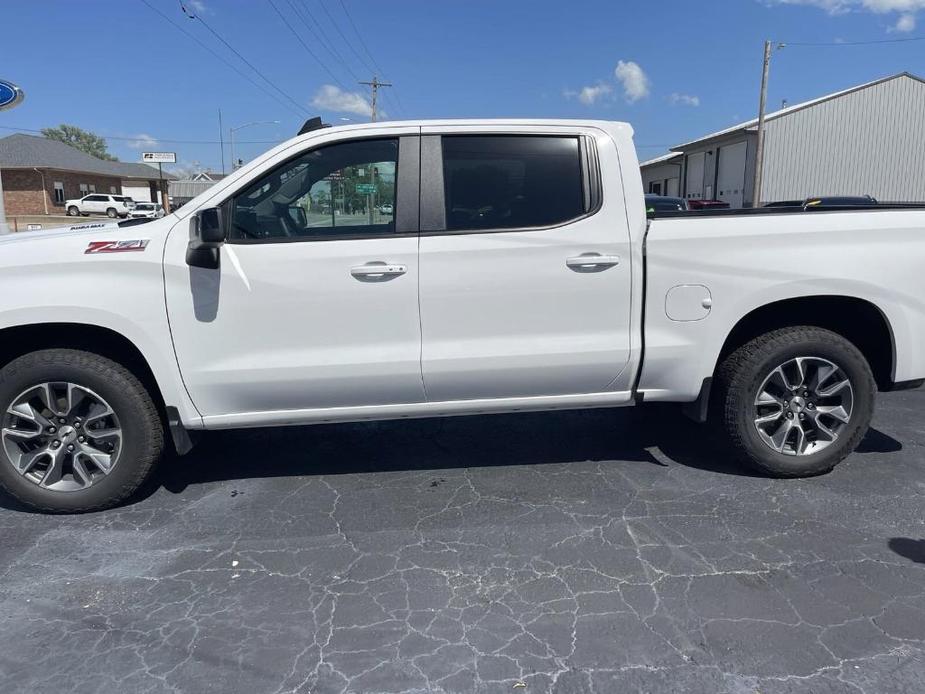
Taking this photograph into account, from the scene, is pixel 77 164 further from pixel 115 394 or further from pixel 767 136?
pixel 115 394

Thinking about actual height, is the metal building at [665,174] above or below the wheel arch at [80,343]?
above

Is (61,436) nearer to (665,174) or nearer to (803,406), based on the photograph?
(803,406)

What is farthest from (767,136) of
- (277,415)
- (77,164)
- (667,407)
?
(77,164)

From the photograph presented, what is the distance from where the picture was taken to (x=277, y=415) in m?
3.81

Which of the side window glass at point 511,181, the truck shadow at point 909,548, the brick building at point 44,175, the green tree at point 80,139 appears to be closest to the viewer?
the truck shadow at point 909,548

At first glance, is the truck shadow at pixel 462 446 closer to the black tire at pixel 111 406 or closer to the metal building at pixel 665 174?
the black tire at pixel 111 406

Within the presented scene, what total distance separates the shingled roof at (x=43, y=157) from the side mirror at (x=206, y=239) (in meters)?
55.7

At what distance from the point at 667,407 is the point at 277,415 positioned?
2.93 m

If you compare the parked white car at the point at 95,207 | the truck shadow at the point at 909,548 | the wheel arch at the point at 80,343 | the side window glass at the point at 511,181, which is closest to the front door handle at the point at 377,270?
the side window glass at the point at 511,181

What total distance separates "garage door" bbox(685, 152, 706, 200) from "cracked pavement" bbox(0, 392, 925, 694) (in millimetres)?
43678

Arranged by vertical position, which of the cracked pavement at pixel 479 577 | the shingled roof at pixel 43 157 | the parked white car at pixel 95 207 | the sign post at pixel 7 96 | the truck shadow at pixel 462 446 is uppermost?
the shingled roof at pixel 43 157

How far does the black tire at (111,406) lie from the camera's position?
3.64 meters

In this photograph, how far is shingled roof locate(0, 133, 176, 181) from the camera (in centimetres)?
5077

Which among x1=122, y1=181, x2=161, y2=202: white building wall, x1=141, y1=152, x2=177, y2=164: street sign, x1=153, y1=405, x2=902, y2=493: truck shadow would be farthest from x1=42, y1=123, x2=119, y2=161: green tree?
x1=153, y1=405, x2=902, y2=493: truck shadow
